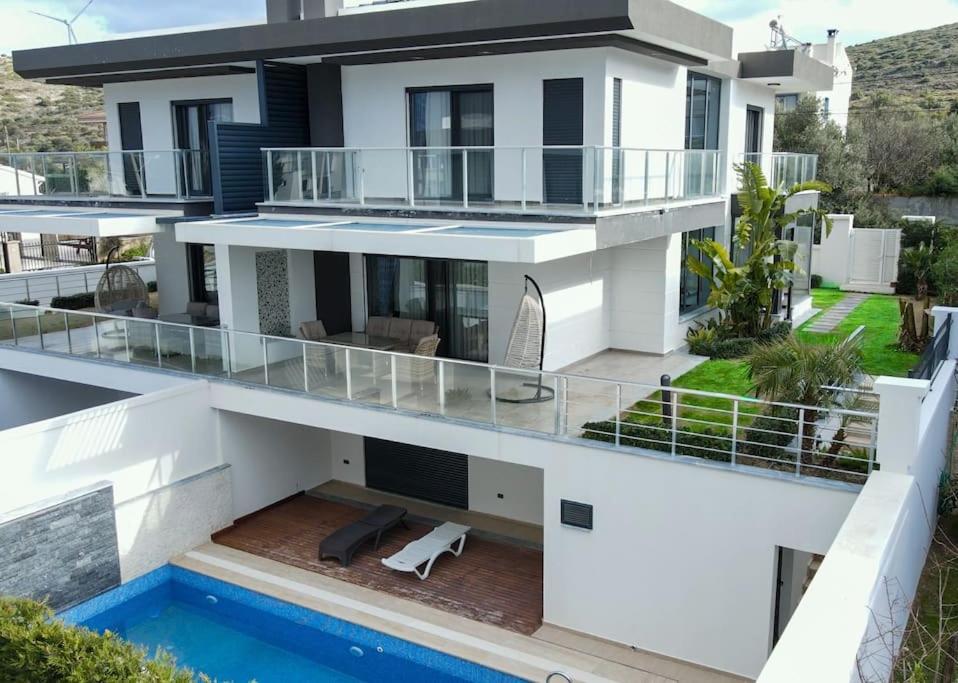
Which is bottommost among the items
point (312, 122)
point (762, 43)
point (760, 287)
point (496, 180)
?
point (760, 287)

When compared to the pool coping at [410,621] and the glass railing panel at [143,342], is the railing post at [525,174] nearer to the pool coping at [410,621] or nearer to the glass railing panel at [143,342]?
the pool coping at [410,621]

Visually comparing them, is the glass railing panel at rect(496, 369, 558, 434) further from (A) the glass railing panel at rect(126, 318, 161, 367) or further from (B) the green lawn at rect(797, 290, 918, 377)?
(A) the glass railing panel at rect(126, 318, 161, 367)

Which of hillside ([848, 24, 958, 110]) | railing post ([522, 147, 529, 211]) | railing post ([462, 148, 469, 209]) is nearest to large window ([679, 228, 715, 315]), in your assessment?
railing post ([522, 147, 529, 211])

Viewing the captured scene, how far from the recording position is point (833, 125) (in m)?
37.4

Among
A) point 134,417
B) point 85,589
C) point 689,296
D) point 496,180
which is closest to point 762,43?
point 689,296

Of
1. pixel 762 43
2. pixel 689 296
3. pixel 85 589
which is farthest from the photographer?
pixel 762 43

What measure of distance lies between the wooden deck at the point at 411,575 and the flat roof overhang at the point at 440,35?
9.04m

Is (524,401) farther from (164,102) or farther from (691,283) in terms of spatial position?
(164,102)

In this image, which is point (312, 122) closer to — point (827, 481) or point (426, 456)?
point (426, 456)

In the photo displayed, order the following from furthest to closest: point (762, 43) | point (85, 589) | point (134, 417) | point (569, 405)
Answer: point (762, 43) < point (134, 417) < point (85, 589) < point (569, 405)

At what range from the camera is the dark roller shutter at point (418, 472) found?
17.1 metres

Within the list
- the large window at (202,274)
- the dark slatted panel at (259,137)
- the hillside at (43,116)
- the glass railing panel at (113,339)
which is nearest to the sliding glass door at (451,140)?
the dark slatted panel at (259,137)

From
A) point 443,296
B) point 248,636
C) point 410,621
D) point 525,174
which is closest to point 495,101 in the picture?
point 525,174

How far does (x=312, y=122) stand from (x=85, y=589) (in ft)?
33.9
